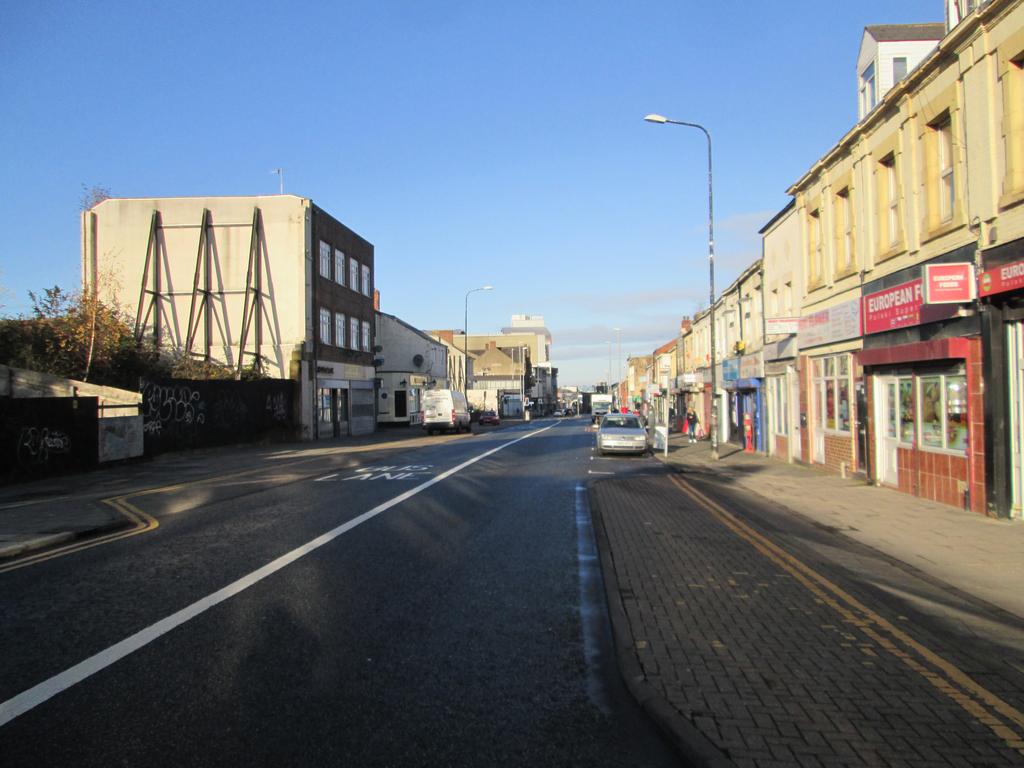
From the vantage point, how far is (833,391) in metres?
Result: 18.4

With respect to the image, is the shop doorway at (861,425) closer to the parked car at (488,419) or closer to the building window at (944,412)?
the building window at (944,412)

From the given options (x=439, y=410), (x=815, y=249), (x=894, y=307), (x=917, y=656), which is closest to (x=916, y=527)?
(x=894, y=307)

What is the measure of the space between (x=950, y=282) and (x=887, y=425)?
4.97 metres

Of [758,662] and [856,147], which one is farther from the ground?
[856,147]

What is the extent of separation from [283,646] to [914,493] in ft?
41.5

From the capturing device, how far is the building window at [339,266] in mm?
41312

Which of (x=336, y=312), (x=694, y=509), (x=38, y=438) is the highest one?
(x=336, y=312)

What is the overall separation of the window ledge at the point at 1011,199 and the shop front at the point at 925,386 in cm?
100

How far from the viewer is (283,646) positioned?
542 centimetres

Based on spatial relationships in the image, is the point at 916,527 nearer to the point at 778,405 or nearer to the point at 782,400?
the point at 782,400

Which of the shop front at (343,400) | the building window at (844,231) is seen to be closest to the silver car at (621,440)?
the building window at (844,231)

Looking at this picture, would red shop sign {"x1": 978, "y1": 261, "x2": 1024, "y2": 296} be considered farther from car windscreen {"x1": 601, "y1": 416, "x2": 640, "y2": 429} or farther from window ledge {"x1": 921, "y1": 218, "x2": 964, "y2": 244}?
car windscreen {"x1": 601, "y1": 416, "x2": 640, "y2": 429}

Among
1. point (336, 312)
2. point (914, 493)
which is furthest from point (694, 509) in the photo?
point (336, 312)

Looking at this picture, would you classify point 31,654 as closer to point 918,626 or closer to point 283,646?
point 283,646
